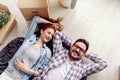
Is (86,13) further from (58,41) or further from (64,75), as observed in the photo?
(64,75)

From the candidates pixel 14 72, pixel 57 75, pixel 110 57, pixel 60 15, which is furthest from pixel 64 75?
pixel 60 15

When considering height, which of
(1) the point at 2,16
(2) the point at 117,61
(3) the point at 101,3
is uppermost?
(3) the point at 101,3

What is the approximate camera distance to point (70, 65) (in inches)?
64.5

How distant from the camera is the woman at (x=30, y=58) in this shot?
65.2 inches

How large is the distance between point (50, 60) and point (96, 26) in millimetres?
633

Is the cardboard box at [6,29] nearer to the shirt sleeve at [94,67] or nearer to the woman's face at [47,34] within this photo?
the woman's face at [47,34]

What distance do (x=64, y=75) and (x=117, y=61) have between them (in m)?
0.57

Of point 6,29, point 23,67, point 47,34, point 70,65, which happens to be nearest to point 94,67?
point 70,65

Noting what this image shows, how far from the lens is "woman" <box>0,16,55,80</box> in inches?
65.2

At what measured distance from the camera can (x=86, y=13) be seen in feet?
6.94

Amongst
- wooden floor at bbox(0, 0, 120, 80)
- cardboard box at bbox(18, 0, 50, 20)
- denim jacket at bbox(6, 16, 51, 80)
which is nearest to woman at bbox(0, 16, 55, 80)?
denim jacket at bbox(6, 16, 51, 80)

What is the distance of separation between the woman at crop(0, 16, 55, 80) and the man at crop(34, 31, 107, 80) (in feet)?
0.24

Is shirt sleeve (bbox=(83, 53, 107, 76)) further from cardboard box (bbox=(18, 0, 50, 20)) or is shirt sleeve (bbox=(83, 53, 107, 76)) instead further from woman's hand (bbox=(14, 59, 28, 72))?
cardboard box (bbox=(18, 0, 50, 20))

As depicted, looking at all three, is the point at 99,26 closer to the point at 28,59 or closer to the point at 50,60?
the point at 50,60
